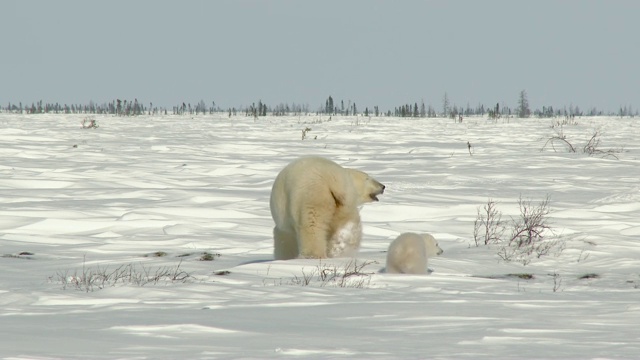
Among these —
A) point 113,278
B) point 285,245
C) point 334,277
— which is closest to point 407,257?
point 334,277

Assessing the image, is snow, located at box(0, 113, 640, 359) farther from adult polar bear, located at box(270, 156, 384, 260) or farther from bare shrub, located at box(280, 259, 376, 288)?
adult polar bear, located at box(270, 156, 384, 260)

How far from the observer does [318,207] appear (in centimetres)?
707

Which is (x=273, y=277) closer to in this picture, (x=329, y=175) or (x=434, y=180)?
(x=329, y=175)

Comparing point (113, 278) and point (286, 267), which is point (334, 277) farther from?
point (113, 278)

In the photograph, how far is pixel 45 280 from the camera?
6109mm

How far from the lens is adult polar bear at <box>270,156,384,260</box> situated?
7051 mm

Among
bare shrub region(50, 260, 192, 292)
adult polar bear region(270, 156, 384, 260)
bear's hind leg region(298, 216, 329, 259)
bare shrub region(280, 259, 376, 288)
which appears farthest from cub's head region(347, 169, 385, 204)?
bare shrub region(50, 260, 192, 292)

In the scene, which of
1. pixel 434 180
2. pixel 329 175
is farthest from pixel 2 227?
pixel 434 180

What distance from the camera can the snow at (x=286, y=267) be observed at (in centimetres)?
367

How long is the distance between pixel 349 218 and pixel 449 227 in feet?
8.84

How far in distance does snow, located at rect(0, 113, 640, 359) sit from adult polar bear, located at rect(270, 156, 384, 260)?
24 cm

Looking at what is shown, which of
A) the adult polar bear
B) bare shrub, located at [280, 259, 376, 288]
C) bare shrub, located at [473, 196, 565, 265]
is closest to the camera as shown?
bare shrub, located at [280, 259, 376, 288]

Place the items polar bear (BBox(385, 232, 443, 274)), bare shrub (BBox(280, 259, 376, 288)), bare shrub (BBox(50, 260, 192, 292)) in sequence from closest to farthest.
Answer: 1. bare shrub (BBox(50, 260, 192, 292))
2. bare shrub (BBox(280, 259, 376, 288))
3. polar bear (BBox(385, 232, 443, 274))

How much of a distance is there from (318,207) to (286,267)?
1.72 feet
